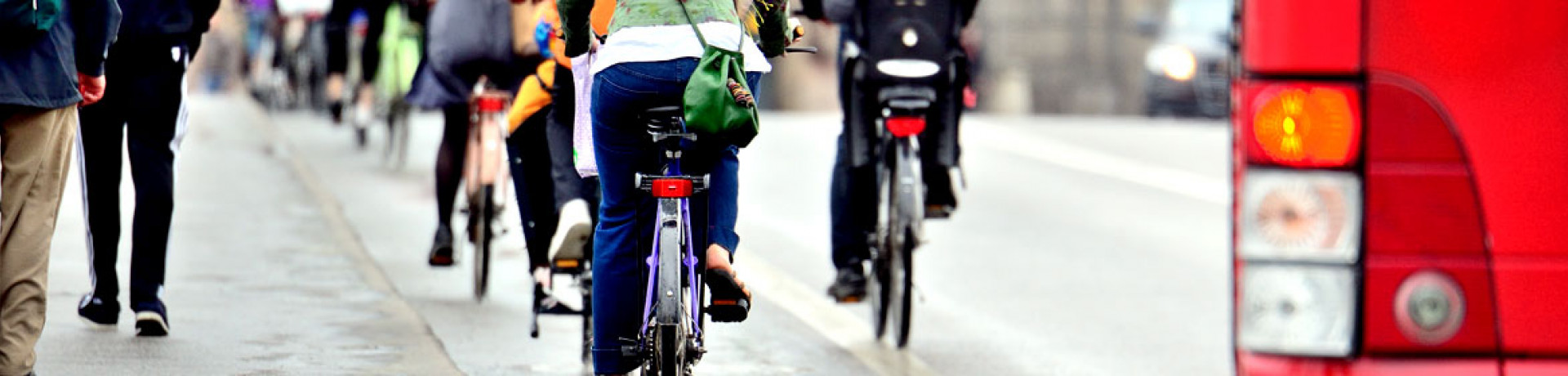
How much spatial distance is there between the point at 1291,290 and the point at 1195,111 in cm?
2438

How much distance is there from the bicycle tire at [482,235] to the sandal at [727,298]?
3.77m

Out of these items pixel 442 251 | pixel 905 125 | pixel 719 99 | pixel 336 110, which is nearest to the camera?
pixel 719 99

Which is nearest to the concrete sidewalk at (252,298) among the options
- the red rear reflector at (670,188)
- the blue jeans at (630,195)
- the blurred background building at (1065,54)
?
the blue jeans at (630,195)

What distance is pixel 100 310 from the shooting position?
9.06 metres

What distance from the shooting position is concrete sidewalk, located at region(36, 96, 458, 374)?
849 cm

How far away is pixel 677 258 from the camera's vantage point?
6.50m

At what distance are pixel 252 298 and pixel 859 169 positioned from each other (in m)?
2.32

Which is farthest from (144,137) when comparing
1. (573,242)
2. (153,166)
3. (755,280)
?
(755,280)

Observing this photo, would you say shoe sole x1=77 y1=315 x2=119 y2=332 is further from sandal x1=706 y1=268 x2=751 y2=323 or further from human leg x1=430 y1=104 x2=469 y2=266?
sandal x1=706 y1=268 x2=751 y2=323

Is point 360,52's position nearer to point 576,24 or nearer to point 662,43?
point 576,24

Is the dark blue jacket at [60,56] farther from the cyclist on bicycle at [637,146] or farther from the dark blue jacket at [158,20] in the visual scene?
the cyclist on bicycle at [637,146]

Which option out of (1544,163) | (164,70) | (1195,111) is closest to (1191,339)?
(164,70)

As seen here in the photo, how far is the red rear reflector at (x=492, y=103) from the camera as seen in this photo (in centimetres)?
1049

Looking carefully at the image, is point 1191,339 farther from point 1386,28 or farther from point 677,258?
point 1386,28
